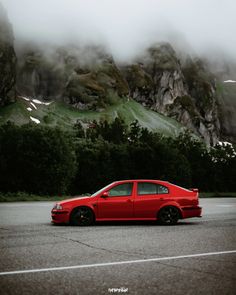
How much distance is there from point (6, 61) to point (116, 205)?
14667 centimetres

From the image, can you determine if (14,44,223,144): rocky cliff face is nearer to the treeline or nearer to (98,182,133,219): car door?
the treeline

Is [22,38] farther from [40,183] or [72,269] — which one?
[72,269]

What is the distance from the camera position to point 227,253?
349 inches

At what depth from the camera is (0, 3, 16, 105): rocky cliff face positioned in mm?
151125

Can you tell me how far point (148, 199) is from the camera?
14.2 m

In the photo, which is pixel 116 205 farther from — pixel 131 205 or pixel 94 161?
pixel 94 161

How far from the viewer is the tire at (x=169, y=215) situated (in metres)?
14.4

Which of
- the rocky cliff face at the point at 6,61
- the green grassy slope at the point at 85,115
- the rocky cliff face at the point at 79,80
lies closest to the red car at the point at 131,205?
the green grassy slope at the point at 85,115

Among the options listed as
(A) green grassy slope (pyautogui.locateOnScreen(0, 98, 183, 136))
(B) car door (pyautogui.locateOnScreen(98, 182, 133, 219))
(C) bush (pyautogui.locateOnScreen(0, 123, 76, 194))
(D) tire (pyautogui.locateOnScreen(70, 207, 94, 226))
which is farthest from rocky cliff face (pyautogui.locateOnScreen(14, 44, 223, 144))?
(D) tire (pyautogui.locateOnScreen(70, 207, 94, 226))

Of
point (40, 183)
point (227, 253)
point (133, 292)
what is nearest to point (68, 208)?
point (227, 253)

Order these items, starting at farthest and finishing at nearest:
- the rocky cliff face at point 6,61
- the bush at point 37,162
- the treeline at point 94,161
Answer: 1. the rocky cliff face at point 6,61
2. the treeline at point 94,161
3. the bush at point 37,162

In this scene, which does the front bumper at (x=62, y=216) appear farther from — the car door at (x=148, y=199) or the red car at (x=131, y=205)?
the car door at (x=148, y=199)

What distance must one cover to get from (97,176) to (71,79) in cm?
10836

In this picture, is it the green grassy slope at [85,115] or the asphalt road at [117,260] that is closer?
the asphalt road at [117,260]
